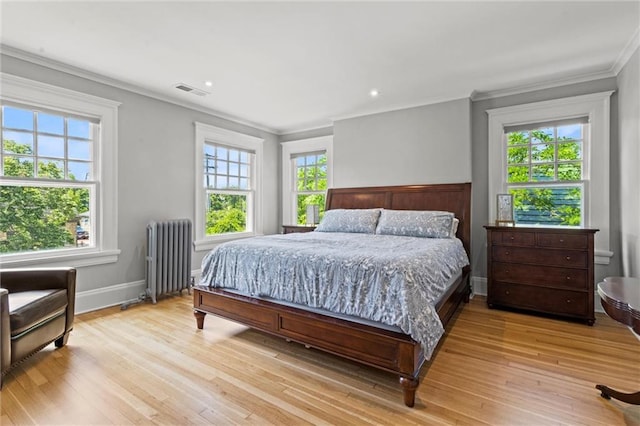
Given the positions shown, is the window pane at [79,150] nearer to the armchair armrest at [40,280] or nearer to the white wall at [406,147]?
the armchair armrest at [40,280]

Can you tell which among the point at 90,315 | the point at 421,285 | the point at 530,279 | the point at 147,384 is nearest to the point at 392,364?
the point at 421,285

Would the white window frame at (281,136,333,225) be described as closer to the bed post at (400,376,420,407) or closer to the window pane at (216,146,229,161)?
the window pane at (216,146,229,161)

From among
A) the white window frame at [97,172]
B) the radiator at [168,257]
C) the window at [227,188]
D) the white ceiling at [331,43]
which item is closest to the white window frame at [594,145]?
the white ceiling at [331,43]

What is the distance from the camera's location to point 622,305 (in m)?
1.47

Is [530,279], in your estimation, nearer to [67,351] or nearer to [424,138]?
[424,138]

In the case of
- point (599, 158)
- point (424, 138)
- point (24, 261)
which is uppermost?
point (424, 138)

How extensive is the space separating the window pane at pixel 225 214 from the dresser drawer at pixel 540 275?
3764 mm

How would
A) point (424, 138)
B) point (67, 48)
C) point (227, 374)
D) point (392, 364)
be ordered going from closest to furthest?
point (392, 364)
point (227, 374)
point (67, 48)
point (424, 138)

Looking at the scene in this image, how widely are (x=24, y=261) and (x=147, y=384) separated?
204 cm

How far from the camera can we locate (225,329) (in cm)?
288

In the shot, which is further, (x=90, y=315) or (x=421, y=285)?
(x=90, y=315)

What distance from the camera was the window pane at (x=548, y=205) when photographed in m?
3.56

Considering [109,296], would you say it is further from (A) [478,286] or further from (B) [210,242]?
(A) [478,286]

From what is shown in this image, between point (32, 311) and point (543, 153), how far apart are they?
513 cm
